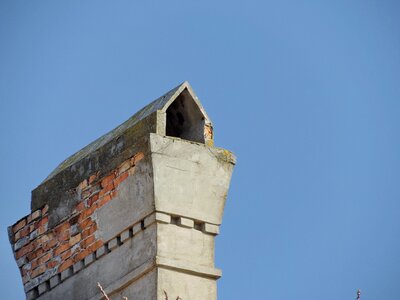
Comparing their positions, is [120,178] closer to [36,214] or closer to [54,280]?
[54,280]

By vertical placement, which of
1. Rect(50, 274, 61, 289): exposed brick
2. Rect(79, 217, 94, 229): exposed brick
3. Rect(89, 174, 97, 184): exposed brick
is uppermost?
Rect(89, 174, 97, 184): exposed brick

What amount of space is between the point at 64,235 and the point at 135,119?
1.06 meters

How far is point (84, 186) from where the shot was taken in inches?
462

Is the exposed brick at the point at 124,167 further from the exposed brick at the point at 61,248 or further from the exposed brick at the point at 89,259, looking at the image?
the exposed brick at the point at 61,248

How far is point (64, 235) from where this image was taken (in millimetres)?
11742

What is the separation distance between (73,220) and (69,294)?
0.60m

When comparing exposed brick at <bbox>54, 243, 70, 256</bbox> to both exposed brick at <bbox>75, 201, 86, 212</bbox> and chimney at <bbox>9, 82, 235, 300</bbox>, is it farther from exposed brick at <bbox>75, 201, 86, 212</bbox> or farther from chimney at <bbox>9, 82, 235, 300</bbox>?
exposed brick at <bbox>75, 201, 86, 212</bbox>

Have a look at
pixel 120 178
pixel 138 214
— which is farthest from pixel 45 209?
pixel 138 214

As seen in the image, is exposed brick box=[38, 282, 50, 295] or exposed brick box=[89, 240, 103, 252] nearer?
exposed brick box=[89, 240, 103, 252]

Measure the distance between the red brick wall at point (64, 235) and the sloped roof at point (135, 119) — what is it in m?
0.36

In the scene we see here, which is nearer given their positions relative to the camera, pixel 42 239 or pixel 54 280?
pixel 54 280

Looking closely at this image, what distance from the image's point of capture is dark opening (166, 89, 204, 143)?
1160 centimetres

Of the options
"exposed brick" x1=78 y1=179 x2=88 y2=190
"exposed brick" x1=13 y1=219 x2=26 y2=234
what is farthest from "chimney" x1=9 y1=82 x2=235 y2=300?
"exposed brick" x1=13 y1=219 x2=26 y2=234

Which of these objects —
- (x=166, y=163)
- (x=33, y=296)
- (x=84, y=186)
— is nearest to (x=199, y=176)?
(x=166, y=163)
